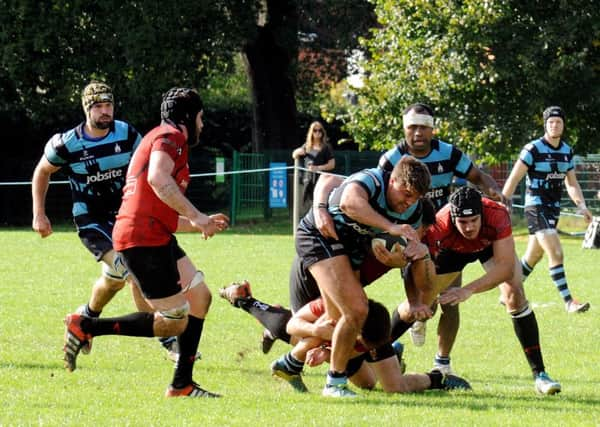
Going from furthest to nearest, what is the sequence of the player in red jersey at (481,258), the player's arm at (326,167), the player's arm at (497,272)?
the player's arm at (326,167) < the player in red jersey at (481,258) < the player's arm at (497,272)

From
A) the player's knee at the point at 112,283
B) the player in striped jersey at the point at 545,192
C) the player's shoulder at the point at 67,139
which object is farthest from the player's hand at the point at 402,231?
the player in striped jersey at the point at 545,192

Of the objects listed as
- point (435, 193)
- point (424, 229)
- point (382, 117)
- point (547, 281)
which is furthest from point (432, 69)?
point (424, 229)

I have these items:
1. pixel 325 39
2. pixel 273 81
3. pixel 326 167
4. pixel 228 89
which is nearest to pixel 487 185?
pixel 326 167

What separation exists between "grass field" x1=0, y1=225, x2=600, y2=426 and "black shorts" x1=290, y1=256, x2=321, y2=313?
1.90ft

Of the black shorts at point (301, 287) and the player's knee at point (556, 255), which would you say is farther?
the player's knee at point (556, 255)

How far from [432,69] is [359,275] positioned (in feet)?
56.2

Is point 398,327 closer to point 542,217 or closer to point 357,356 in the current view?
point 357,356

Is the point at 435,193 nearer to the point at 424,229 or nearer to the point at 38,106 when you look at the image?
the point at 424,229

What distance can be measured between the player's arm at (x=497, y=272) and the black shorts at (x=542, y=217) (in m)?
5.20

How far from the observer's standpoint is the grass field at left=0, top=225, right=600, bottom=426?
22.6ft

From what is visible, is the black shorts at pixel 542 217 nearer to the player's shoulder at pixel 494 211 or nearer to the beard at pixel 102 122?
the player's shoulder at pixel 494 211

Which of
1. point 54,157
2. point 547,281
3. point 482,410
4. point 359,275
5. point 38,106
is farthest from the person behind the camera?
point 38,106

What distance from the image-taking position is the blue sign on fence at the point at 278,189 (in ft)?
92.0

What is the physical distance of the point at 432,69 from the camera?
24.7 metres
